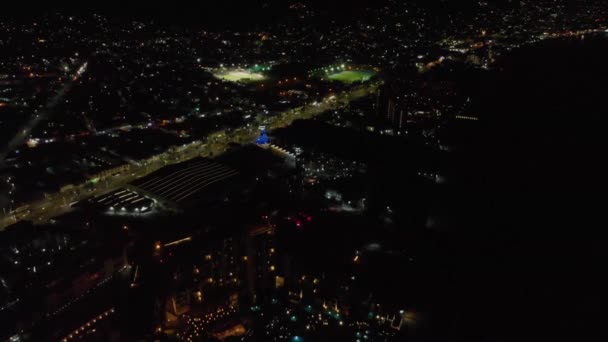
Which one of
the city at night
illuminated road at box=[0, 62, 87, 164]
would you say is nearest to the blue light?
the city at night

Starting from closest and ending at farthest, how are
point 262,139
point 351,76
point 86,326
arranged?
point 86,326, point 262,139, point 351,76

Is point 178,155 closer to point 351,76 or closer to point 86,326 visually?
point 86,326

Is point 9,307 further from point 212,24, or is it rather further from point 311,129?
point 212,24

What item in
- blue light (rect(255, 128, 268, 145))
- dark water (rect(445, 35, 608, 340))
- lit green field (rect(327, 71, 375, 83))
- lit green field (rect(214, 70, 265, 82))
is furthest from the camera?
lit green field (rect(214, 70, 265, 82))

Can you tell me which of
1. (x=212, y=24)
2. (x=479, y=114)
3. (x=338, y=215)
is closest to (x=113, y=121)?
(x=338, y=215)

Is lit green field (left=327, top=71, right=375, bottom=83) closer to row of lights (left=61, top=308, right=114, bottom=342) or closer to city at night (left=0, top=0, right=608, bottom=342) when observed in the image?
city at night (left=0, top=0, right=608, bottom=342)

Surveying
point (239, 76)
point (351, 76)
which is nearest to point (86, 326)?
point (239, 76)
